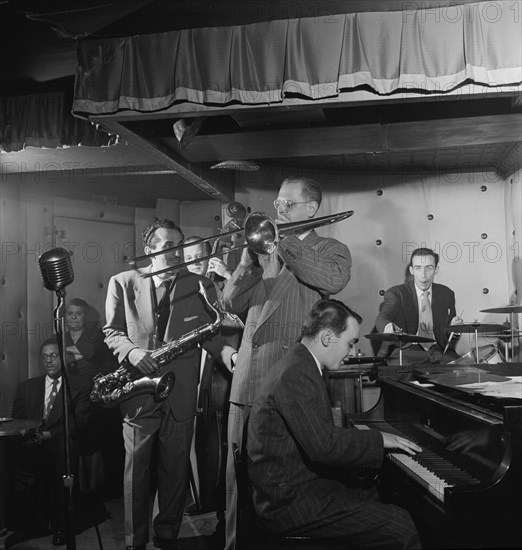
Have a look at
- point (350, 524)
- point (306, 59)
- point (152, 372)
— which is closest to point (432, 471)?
point (350, 524)

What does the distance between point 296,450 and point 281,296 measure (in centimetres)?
110

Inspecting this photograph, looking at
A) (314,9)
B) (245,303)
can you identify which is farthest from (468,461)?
(314,9)

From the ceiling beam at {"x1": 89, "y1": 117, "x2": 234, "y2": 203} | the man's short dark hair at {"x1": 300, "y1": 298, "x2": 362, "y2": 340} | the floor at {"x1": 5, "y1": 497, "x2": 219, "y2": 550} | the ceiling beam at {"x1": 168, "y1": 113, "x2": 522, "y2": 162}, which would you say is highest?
the ceiling beam at {"x1": 168, "y1": 113, "x2": 522, "y2": 162}

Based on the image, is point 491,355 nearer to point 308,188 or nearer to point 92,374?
point 308,188

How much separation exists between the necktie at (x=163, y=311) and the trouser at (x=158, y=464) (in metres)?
0.52

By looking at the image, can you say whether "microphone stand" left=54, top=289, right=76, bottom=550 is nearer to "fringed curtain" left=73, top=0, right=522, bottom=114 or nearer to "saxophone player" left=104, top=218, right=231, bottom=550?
"saxophone player" left=104, top=218, right=231, bottom=550

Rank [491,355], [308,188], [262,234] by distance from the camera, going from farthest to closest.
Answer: [491,355] < [308,188] < [262,234]

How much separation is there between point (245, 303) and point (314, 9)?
1769 mm

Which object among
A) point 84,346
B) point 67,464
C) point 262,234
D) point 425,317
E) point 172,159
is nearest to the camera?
point 67,464

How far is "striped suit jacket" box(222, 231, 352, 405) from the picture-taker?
320 centimetres

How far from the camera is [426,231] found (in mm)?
7789

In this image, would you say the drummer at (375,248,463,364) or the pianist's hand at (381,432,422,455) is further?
the drummer at (375,248,463,364)

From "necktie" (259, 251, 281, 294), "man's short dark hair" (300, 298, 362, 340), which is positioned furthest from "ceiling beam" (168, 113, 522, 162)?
"man's short dark hair" (300, 298, 362, 340)

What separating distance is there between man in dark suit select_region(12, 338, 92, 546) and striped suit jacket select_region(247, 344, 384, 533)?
2238mm
